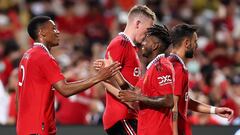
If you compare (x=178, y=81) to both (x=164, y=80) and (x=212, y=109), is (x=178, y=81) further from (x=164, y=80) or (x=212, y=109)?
(x=212, y=109)

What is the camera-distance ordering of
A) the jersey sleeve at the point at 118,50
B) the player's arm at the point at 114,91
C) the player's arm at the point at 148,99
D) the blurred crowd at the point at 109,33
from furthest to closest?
1. the blurred crowd at the point at 109,33
2. the jersey sleeve at the point at 118,50
3. the player's arm at the point at 114,91
4. the player's arm at the point at 148,99

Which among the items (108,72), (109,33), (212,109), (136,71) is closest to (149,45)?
(108,72)

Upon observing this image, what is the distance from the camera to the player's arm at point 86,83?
8023mm

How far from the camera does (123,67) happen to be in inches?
347

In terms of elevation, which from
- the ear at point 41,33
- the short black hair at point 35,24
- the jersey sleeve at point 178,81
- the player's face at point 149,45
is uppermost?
the short black hair at point 35,24

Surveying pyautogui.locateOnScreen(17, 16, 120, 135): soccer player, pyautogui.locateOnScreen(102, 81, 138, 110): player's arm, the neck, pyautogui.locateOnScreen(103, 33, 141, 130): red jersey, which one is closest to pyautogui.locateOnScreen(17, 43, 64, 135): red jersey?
pyautogui.locateOnScreen(17, 16, 120, 135): soccer player

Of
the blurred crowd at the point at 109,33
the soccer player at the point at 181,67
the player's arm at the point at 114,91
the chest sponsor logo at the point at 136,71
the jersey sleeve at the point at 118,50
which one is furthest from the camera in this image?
the blurred crowd at the point at 109,33

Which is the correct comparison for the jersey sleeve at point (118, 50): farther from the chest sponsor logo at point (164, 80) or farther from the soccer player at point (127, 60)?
the chest sponsor logo at point (164, 80)

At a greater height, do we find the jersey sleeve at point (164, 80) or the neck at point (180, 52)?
the neck at point (180, 52)

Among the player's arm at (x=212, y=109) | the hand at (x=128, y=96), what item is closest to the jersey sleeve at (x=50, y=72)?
the hand at (x=128, y=96)

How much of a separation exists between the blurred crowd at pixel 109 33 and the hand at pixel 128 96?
5728mm

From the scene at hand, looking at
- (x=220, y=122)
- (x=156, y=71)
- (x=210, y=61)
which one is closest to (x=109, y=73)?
(x=156, y=71)

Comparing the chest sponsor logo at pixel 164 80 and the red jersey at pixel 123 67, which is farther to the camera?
the red jersey at pixel 123 67

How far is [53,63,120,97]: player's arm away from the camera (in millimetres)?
8023
